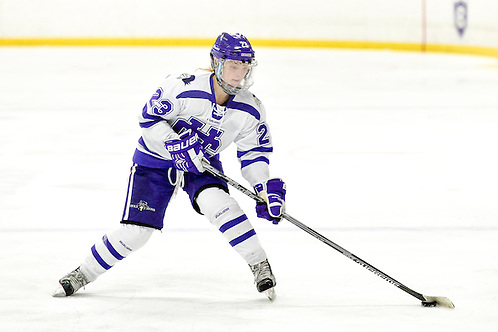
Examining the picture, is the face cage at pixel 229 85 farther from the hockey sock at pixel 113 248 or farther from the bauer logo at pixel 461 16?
the bauer logo at pixel 461 16

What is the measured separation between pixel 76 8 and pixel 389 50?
4456 mm

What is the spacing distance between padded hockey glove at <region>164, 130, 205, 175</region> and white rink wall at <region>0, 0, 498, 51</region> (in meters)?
9.40

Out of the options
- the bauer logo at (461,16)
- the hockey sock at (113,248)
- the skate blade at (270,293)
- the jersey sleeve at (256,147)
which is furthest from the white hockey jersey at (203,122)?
the bauer logo at (461,16)

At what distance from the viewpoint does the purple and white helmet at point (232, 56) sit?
2.79 metres

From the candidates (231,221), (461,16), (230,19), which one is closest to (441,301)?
(231,221)

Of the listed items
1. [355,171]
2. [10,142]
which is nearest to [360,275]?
[355,171]

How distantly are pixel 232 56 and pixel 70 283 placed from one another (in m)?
0.87

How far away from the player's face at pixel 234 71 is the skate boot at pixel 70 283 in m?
0.77

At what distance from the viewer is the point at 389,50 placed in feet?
40.0

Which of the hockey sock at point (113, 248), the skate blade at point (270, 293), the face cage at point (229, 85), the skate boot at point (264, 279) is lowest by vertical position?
the skate blade at point (270, 293)

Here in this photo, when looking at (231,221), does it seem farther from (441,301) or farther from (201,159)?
(441,301)

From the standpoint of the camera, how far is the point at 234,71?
A: 2.80 metres

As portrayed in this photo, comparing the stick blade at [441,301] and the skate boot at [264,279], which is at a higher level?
the skate boot at [264,279]

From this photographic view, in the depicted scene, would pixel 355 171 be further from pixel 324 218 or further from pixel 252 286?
pixel 252 286
